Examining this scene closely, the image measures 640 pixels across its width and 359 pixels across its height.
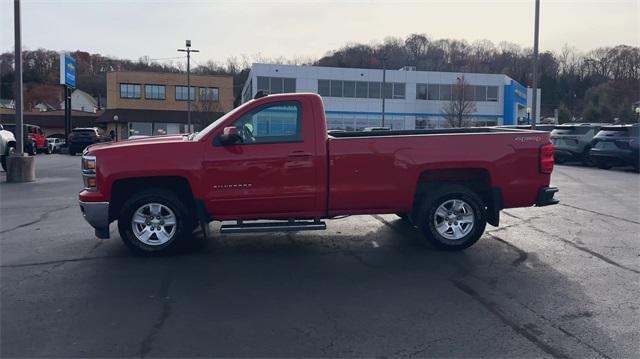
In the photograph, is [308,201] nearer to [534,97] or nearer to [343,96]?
[534,97]

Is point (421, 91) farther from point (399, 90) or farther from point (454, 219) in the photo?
point (454, 219)

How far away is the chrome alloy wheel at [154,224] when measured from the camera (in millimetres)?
7230

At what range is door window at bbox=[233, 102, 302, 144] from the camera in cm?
725

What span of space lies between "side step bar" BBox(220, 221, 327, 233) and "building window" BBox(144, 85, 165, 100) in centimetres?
6112

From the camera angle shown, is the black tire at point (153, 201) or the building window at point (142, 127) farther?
the building window at point (142, 127)

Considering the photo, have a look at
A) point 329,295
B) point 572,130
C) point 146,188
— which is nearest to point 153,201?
point 146,188

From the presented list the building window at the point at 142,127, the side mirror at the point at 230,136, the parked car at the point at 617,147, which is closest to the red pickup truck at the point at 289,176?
the side mirror at the point at 230,136

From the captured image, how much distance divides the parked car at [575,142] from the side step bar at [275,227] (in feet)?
63.9

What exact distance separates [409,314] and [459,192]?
276cm

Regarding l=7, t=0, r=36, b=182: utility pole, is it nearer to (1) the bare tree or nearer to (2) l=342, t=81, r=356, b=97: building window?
(1) the bare tree

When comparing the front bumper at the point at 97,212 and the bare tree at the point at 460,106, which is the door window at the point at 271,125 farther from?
the bare tree at the point at 460,106

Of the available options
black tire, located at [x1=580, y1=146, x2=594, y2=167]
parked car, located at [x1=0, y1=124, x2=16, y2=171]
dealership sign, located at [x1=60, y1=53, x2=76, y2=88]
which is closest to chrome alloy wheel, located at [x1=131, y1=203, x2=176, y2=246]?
parked car, located at [x1=0, y1=124, x2=16, y2=171]

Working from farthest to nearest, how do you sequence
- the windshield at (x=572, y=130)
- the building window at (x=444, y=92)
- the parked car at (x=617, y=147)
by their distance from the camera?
the building window at (x=444, y=92) → the windshield at (x=572, y=130) → the parked car at (x=617, y=147)

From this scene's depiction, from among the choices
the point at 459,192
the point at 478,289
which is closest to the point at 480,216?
the point at 459,192
